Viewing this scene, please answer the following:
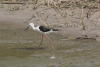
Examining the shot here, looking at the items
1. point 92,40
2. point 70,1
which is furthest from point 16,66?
point 70,1

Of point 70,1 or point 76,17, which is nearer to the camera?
point 76,17

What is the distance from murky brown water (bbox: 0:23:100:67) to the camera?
5816 mm

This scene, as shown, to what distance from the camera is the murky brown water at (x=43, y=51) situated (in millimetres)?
5816

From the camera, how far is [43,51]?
6.98m

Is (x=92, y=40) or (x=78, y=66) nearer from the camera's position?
(x=78, y=66)

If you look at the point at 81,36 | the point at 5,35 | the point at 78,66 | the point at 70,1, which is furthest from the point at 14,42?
the point at 70,1

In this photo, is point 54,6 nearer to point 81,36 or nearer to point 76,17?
point 76,17

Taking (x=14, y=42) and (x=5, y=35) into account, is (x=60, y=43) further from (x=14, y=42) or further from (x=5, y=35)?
(x=5, y=35)

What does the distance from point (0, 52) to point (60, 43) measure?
6.54ft

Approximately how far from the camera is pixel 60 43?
308 inches

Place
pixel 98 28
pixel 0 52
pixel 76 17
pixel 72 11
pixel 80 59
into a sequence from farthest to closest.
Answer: pixel 72 11 → pixel 76 17 → pixel 98 28 → pixel 0 52 → pixel 80 59

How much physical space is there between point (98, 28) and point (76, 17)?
50.6 inches

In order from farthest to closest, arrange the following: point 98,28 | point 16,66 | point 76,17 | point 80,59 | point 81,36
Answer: point 76,17 < point 98,28 < point 81,36 < point 80,59 < point 16,66

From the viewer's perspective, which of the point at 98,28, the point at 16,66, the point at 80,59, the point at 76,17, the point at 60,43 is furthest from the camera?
the point at 76,17
